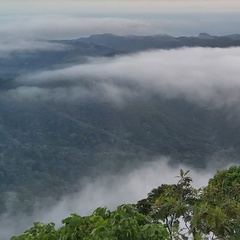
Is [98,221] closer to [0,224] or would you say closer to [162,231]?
A: [162,231]

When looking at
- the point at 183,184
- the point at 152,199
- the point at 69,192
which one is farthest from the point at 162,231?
the point at 69,192

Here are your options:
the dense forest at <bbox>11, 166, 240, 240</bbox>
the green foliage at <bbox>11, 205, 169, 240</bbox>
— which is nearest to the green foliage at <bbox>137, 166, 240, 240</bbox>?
the dense forest at <bbox>11, 166, 240, 240</bbox>

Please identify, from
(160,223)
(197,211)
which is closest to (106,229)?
(197,211)

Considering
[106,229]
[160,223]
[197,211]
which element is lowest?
[106,229]

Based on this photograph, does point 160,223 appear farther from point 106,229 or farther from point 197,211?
point 106,229

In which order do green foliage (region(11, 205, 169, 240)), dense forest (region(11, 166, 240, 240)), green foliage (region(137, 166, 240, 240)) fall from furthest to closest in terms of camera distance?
green foliage (region(137, 166, 240, 240)), dense forest (region(11, 166, 240, 240)), green foliage (region(11, 205, 169, 240))

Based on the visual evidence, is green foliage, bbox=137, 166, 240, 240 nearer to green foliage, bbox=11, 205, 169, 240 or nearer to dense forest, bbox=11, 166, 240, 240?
dense forest, bbox=11, 166, 240, 240

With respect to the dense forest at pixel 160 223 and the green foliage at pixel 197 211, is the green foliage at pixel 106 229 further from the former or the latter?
the green foliage at pixel 197 211

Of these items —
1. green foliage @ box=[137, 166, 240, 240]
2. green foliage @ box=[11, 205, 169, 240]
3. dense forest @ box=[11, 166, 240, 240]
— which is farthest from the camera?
green foliage @ box=[137, 166, 240, 240]

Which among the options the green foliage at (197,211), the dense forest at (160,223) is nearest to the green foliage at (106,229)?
the dense forest at (160,223)
